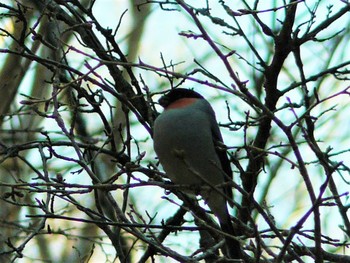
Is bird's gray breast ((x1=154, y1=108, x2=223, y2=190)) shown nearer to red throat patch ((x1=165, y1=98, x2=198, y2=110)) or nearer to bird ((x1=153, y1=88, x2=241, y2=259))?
bird ((x1=153, y1=88, x2=241, y2=259))

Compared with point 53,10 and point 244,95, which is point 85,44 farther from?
point 244,95

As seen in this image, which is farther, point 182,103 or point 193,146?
point 182,103

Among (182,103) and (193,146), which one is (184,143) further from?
(182,103)

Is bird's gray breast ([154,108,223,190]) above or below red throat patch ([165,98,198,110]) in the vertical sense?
below

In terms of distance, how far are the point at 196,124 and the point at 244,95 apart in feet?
5.51

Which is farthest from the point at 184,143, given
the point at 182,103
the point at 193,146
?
the point at 182,103

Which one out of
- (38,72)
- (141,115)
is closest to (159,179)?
(141,115)

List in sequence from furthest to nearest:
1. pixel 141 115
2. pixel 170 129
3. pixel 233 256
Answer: pixel 141 115, pixel 170 129, pixel 233 256

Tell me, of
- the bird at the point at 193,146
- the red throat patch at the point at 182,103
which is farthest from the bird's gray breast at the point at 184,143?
the red throat patch at the point at 182,103

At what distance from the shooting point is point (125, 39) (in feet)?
33.6

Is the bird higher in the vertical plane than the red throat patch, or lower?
lower

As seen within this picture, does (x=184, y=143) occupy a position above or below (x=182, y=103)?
below

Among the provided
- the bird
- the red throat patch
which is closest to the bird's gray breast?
the bird

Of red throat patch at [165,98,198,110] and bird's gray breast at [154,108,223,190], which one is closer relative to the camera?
bird's gray breast at [154,108,223,190]
